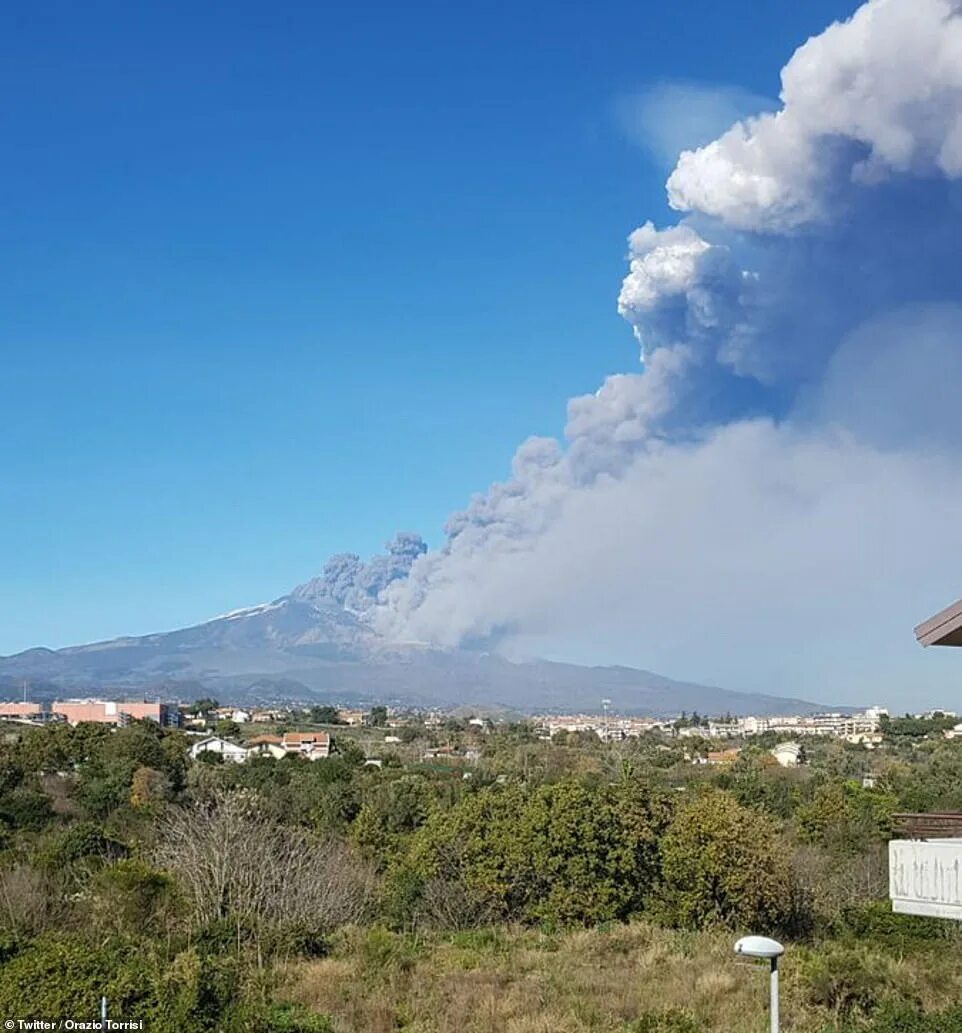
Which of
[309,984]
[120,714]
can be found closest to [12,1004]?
[309,984]

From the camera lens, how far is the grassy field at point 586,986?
12992 millimetres

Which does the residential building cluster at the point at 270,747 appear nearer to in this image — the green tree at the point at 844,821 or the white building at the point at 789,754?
the white building at the point at 789,754

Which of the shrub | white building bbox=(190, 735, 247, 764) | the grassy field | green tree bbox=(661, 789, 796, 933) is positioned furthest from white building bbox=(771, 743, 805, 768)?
the shrub

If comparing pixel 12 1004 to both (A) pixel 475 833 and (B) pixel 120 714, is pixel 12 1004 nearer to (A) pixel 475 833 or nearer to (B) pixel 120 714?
(A) pixel 475 833

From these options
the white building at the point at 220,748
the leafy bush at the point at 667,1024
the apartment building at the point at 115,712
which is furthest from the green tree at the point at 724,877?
the apartment building at the point at 115,712

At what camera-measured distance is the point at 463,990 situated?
14.3 metres

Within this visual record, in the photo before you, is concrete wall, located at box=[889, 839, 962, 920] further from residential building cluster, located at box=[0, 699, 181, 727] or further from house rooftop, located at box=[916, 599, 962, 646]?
residential building cluster, located at box=[0, 699, 181, 727]

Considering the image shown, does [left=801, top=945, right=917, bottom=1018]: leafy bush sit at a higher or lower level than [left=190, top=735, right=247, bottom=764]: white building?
higher

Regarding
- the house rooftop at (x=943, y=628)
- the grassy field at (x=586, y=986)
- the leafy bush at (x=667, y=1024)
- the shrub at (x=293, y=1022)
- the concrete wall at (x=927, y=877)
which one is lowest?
the grassy field at (x=586, y=986)

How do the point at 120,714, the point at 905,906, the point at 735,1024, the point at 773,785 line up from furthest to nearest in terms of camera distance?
the point at 120,714
the point at 773,785
the point at 735,1024
the point at 905,906

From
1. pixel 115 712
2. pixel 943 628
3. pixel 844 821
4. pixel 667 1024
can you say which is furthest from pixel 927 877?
pixel 115 712

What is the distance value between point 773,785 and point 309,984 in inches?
1288

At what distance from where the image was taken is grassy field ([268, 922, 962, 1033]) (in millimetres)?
12992

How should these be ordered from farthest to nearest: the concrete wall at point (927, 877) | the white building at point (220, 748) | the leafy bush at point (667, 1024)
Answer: the white building at point (220, 748)
the leafy bush at point (667, 1024)
the concrete wall at point (927, 877)
